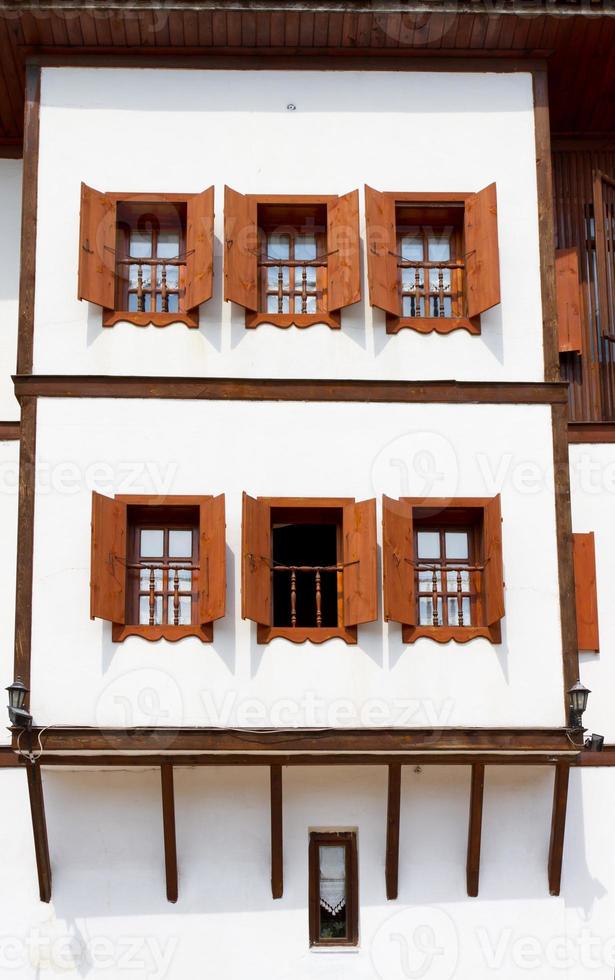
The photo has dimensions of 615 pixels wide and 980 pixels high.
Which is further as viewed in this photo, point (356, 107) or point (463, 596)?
point (356, 107)

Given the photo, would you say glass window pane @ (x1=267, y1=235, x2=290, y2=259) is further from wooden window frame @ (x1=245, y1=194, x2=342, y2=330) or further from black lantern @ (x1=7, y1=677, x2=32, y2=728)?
black lantern @ (x1=7, y1=677, x2=32, y2=728)

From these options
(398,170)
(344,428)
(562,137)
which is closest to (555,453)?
(344,428)

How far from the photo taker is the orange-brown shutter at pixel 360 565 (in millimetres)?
13953

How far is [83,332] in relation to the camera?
14.8 meters

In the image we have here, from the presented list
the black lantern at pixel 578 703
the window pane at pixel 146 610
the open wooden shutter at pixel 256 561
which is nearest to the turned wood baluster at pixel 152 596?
the window pane at pixel 146 610

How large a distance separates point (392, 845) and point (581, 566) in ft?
10.3


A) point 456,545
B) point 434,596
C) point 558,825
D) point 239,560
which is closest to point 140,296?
point 239,560

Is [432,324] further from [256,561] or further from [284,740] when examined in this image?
[284,740]

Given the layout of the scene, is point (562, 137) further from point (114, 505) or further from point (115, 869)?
point (115, 869)

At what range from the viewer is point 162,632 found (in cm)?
1402

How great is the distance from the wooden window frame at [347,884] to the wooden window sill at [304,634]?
1.74 m

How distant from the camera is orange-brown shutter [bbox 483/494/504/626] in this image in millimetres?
14032

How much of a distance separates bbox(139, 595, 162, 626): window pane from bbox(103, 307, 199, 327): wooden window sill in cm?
248

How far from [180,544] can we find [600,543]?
3.98m
